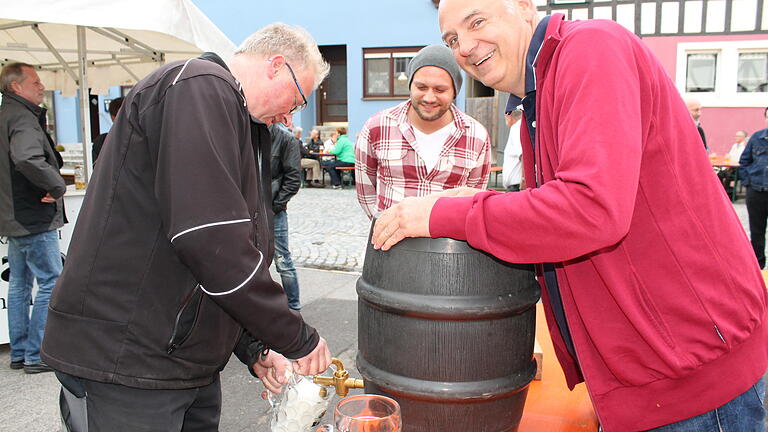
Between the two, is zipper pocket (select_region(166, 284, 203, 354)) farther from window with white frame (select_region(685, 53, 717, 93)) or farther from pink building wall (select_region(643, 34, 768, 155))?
window with white frame (select_region(685, 53, 717, 93))

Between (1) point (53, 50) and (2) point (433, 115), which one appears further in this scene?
(1) point (53, 50)

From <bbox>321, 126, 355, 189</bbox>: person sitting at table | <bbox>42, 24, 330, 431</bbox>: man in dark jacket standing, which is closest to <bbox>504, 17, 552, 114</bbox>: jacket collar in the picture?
<bbox>42, 24, 330, 431</bbox>: man in dark jacket standing

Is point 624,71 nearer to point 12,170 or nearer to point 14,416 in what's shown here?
point 14,416

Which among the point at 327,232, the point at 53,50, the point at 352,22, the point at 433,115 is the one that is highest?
the point at 352,22

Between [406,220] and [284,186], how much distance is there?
12.6 ft

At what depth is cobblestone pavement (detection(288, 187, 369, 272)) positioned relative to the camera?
23.3ft

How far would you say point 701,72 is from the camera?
51.9 ft

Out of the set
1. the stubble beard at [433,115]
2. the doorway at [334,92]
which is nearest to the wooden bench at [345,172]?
the doorway at [334,92]

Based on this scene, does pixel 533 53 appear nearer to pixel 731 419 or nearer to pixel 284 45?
pixel 284 45

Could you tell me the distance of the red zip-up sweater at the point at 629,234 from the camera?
3.61ft

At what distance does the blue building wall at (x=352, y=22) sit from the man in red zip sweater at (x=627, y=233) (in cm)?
1616

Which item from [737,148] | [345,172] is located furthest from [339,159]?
[737,148]

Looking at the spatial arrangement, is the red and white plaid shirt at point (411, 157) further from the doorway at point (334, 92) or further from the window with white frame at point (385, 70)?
the doorway at point (334, 92)

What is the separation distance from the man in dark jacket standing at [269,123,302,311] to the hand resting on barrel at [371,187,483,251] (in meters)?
3.67
